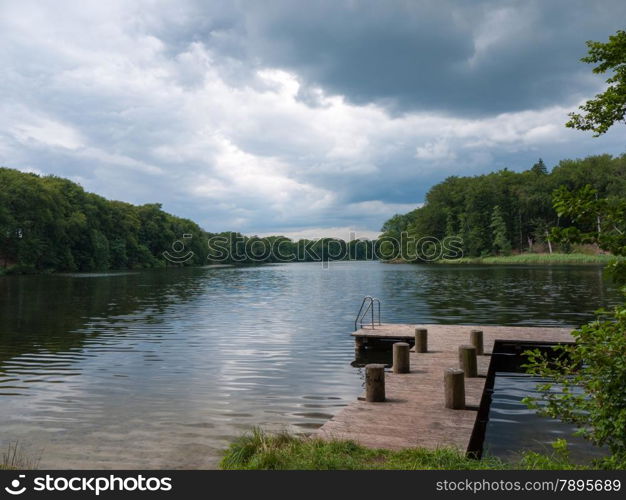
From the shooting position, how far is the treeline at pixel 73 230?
89.5 m

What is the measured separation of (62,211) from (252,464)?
105773 millimetres

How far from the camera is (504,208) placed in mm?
140625

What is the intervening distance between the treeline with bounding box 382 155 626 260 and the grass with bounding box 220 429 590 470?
12151 cm

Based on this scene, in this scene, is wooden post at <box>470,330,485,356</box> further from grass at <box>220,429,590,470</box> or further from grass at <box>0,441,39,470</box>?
grass at <box>0,441,39,470</box>

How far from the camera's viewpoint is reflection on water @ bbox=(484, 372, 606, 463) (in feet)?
30.8

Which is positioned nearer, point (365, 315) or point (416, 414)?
point (416, 414)

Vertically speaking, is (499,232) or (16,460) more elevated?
(499,232)

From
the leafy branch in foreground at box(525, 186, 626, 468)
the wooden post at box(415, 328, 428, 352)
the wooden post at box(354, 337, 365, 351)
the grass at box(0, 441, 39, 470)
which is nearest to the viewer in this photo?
the leafy branch in foreground at box(525, 186, 626, 468)

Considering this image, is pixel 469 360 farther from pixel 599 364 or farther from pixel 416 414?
pixel 599 364

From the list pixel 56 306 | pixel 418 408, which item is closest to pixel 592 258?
pixel 56 306

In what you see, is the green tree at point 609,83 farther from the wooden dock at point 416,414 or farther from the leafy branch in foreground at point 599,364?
the wooden dock at point 416,414

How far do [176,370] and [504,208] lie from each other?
454ft

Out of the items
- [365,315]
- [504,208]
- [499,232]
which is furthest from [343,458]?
[504,208]

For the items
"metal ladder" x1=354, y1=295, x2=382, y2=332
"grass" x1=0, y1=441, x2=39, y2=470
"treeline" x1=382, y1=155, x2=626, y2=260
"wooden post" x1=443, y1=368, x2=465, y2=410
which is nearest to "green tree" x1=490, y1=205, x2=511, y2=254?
"treeline" x1=382, y1=155, x2=626, y2=260
